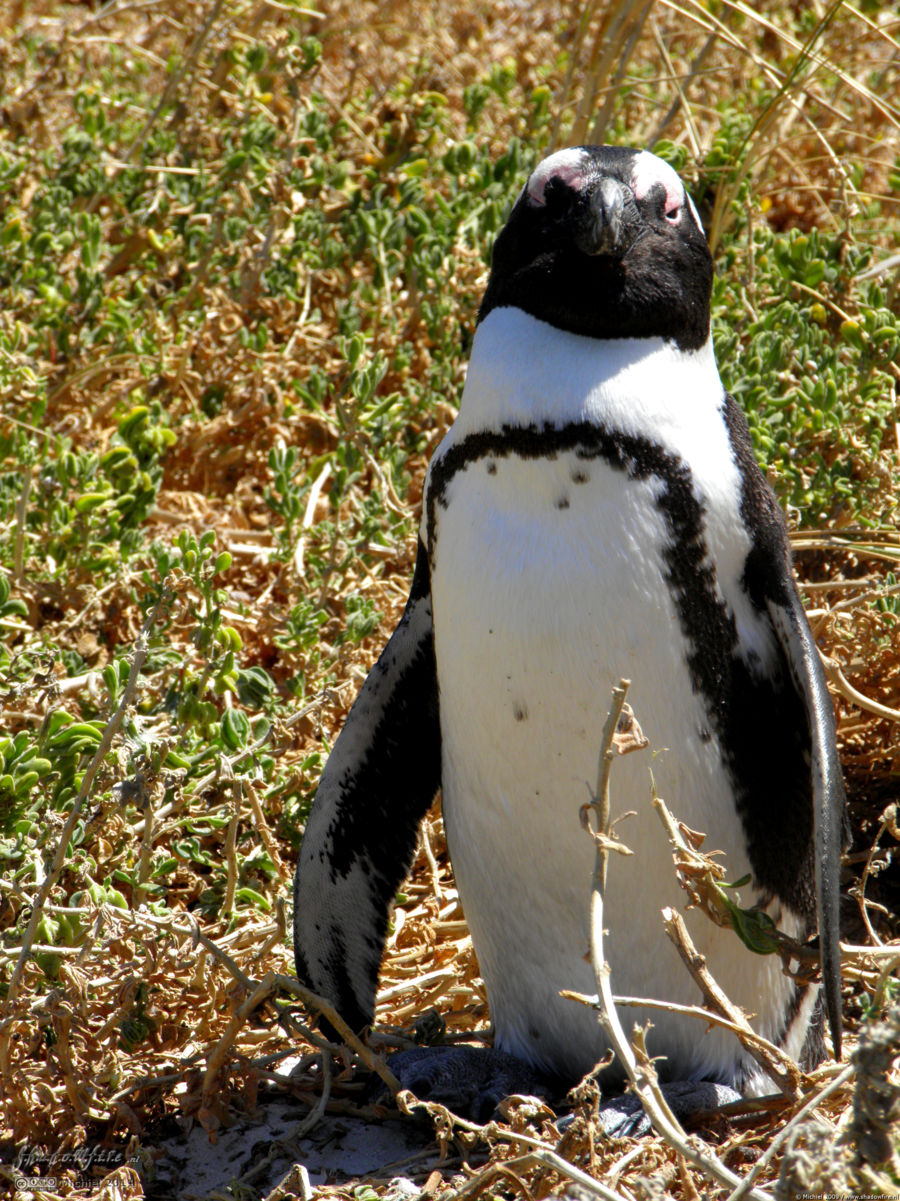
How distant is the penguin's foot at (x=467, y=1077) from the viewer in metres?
2.08

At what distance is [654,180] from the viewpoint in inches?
81.8

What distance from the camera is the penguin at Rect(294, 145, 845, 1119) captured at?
195cm

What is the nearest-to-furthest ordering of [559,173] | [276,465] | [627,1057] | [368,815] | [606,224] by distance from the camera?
1. [627,1057]
2. [606,224]
3. [559,173]
4. [368,815]
5. [276,465]

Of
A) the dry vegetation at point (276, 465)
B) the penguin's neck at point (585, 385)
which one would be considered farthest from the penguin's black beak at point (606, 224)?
the dry vegetation at point (276, 465)

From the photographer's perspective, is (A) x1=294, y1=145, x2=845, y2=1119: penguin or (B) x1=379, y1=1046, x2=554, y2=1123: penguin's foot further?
(B) x1=379, y1=1046, x2=554, y2=1123: penguin's foot

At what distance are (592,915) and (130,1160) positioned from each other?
2.69 feet

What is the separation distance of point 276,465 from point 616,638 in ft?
4.38

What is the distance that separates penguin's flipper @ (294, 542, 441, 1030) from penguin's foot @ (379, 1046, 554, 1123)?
0.62 feet

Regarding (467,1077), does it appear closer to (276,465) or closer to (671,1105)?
(671,1105)

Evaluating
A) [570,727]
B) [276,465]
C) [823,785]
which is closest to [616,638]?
[570,727]

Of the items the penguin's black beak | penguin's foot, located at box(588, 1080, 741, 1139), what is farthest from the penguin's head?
penguin's foot, located at box(588, 1080, 741, 1139)

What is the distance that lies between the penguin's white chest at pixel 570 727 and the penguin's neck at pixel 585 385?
6 centimetres

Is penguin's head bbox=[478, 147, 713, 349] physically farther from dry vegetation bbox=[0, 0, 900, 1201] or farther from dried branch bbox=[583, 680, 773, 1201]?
dry vegetation bbox=[0, 0, 900, 1201]

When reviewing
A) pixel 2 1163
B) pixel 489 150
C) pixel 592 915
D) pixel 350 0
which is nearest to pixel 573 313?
pixel 592 915
